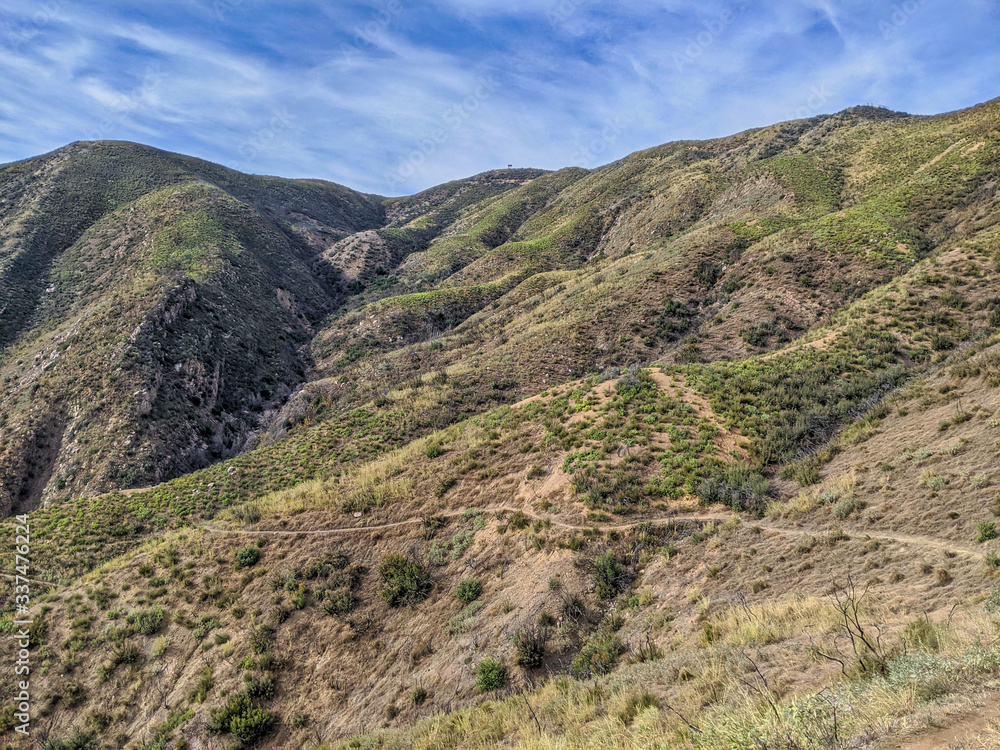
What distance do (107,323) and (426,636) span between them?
44.5 m

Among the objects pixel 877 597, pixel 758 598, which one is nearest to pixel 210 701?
pixel 758 598

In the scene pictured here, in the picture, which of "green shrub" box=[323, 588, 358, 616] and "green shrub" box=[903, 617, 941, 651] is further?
"green shrub" box=[323, 588, 358, 616]

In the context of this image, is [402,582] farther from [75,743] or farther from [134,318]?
[134,318]

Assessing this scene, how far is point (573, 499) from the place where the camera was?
13797 millimetres

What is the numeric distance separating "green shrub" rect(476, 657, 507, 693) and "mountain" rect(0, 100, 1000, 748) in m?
0.06

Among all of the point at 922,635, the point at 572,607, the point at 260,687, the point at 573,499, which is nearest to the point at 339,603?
the point at 260,687

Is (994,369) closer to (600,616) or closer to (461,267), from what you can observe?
(600,616)

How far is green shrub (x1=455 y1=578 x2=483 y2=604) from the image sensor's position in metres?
12.1

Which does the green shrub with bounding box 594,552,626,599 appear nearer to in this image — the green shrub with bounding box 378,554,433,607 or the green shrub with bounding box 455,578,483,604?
the green shrub with bounding box 455,578,483,604

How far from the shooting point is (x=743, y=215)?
41.5m

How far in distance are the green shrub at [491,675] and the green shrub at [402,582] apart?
11.8 feet

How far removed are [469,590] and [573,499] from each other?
13.8 ft

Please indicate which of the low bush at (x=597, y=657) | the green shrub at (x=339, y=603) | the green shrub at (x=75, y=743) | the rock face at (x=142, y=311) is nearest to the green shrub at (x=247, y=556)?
the green shrub at (x=339, y=603)

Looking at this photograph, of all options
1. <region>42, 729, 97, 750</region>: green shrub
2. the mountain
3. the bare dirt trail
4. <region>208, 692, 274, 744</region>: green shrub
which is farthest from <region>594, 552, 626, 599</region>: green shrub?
<region>42, 729, 97, 750</region>: green shrub
